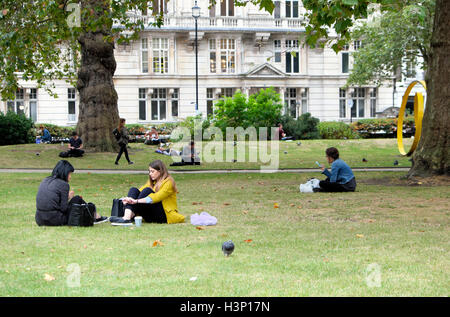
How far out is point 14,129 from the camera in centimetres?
3362

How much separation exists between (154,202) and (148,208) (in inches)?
9.7

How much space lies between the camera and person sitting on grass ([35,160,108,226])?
8.67 meters

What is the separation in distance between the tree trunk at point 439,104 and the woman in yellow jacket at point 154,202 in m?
8.50

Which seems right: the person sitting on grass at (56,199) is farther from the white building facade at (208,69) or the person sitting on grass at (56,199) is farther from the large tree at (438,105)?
the white building facade at (208,69)

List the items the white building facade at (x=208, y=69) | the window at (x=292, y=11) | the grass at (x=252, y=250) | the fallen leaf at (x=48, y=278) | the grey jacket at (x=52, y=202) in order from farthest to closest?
1. the window at (x=292, y=11)
2. the white building facade at (x=208, y=69)
3. the grey jacket at (x=52, y=202)
4. the fallen leaf at (x=48, y=278)
5. the grass at (x=252, y=250)

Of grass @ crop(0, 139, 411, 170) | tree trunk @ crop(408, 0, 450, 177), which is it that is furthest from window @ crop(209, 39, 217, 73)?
tree trunk @ crop(408, 0, 450, 177)

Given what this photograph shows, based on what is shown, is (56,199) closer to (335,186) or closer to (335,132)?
(335,186)

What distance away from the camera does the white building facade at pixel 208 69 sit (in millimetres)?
44594

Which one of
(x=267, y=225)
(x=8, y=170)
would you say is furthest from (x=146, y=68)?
(x=267, y=225)

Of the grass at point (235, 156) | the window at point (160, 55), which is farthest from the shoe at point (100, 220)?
the window at point (160, 55)

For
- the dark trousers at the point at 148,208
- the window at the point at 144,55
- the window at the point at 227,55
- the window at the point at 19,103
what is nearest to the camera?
the dark trousers at the point at 148,208

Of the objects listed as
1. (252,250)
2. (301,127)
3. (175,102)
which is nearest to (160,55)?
(175,102)

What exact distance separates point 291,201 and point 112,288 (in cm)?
718

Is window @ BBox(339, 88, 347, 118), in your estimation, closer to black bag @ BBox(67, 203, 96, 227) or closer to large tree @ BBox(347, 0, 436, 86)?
large tree @ BBox(347, 0, 436, 86)
